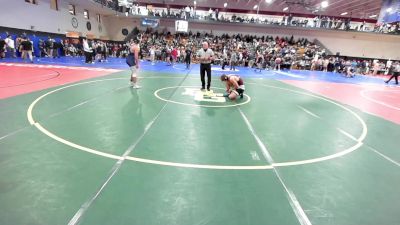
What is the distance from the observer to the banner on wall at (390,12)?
41.0ft

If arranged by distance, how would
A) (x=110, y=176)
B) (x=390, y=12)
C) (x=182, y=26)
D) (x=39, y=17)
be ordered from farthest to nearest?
(x=182, y=26) < (x=39, y=17) < (x=390, y=12) < (x=110, y=176)

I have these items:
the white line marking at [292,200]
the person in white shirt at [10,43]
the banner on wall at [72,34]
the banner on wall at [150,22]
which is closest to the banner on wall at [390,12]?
the white line marking at [292,200]

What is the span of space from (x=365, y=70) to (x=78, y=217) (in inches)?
1329

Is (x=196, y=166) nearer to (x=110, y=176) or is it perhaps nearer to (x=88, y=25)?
(x=110, y=176)

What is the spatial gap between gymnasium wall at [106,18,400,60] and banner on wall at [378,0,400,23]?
20.1 metres

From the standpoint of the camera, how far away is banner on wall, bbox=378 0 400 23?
1250 centimetres

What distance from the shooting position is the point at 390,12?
1316 centimetres

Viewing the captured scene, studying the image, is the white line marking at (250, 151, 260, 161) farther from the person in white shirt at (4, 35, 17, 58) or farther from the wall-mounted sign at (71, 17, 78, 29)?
the wall-mounted sign at (71, 17, 78, 29)

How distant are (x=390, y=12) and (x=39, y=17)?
79.8ft

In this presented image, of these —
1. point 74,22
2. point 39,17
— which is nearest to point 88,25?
point 74,22

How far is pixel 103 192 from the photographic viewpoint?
2.96m

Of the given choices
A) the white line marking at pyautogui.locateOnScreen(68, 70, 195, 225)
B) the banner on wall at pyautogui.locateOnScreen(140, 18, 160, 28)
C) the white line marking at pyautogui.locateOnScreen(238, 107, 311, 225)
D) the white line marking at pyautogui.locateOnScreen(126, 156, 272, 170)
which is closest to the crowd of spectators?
the banner on wall at pyautogui.locateOnScreen(140, 18, 160, 28)

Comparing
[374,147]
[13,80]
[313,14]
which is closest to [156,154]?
[374,147]

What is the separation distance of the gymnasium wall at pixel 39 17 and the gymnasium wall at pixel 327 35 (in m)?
7.06
